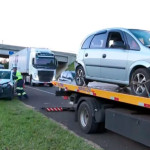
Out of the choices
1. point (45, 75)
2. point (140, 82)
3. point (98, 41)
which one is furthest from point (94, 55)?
point (45, 75)

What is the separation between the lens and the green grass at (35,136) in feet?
18.4

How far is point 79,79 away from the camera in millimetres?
8250

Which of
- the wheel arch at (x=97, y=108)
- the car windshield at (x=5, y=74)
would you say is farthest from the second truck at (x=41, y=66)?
the wheel arch at (x=97, y=108)

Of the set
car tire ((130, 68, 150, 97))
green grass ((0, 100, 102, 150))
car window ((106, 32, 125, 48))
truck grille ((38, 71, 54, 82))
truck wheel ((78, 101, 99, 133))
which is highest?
car window ((106, 32, 125, 48))

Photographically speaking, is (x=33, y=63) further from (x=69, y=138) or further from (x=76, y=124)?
(x=69, y=138)

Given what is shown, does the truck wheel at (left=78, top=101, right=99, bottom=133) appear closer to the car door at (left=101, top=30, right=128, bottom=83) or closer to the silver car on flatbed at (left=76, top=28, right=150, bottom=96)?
the silver car on flatbed at (left=76, top=28, right=150, bottom=96)

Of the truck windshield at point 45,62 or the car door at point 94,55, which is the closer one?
the car door at point 94,55

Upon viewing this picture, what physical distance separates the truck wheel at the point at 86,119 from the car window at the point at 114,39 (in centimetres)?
168

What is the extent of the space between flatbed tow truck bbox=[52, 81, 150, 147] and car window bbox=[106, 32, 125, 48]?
112cm

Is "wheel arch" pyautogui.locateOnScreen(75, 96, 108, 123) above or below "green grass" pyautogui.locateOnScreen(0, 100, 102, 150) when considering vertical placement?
above

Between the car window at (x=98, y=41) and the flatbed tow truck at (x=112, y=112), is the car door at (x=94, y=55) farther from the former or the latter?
the flatbed tow truck at (x=112, y=112)

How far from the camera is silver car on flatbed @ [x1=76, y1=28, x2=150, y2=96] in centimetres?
578

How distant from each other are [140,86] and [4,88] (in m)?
8.85

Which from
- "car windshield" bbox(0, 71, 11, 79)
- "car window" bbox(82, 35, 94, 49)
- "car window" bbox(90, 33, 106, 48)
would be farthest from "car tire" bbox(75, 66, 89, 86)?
"car windshield" bbox(0, 71, 11, 79)
